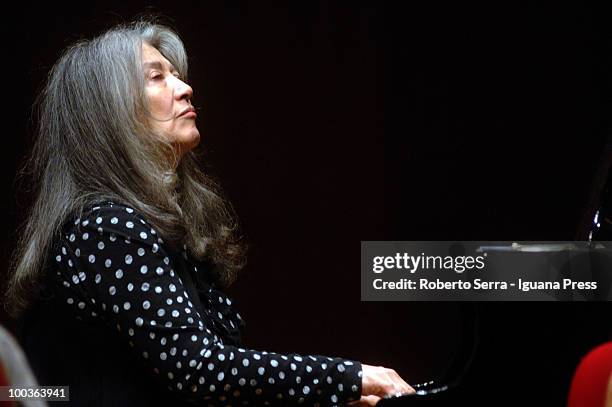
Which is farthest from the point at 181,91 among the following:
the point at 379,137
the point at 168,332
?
the point at 379,137

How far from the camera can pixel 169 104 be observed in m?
1.84

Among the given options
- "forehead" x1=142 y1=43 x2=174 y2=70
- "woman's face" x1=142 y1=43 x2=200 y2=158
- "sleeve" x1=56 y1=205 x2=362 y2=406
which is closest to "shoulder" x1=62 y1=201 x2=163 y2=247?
"sleeve" x1=56 y1=205 x2=362 y2=406

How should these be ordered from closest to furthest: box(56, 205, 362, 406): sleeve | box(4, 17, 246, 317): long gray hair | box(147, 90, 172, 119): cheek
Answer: box(56, 205, 362, 406): sleeve
box(4, 17, 246, 317): long gray hair
box(147, 90, 172, 119): cheek

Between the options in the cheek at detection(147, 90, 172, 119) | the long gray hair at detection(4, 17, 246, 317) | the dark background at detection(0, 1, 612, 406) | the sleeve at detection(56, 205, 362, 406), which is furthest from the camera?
the dark background at detection(0, 1, 612, 406)

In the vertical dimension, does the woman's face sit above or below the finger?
above

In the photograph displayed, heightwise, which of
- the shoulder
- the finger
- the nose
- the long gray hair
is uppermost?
the nose

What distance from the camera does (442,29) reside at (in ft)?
11.0

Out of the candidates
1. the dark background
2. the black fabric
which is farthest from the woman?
the dark background

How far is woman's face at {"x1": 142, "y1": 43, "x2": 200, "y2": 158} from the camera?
1.82 meters

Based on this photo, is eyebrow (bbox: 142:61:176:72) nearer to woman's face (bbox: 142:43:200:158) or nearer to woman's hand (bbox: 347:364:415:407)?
woman's face (bbox: 142:43:200:158)

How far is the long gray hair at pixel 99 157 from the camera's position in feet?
5.45

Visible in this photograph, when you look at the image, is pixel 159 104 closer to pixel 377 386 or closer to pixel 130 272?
pixel 130 272

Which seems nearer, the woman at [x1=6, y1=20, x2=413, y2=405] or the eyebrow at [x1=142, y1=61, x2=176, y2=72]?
the woman at [x1=6, y1=20, x2=413, y2=405]

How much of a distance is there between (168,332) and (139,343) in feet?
0.17
